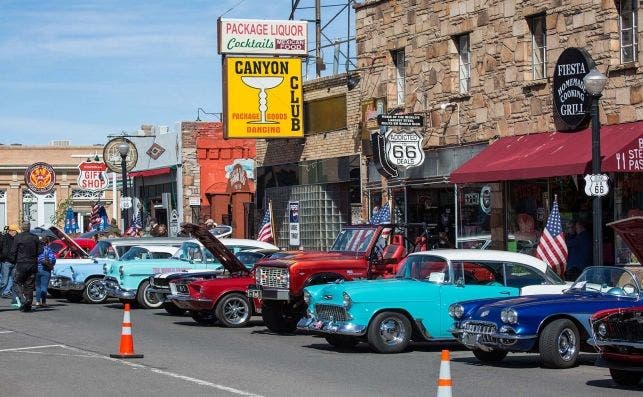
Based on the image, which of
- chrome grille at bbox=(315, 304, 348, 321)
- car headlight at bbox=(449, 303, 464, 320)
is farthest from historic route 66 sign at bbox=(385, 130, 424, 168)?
car headlight at bbox=(449, 303, 464, 320)

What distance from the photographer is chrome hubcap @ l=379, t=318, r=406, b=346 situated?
1730 centimetres

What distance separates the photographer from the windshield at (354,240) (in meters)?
20.9

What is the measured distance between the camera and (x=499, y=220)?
2816 centimetres

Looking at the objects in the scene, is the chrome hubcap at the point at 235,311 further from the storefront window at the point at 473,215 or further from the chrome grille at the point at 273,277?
the storefront window at the point at 473,215

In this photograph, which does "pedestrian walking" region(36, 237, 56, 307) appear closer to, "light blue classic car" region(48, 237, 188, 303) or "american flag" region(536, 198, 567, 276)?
"light blue classic car" region(48, 237, 188, 303)

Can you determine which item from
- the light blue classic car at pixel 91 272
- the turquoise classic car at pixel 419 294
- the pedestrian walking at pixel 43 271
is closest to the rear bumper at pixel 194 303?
the turquoise classic car at pixel 419 294

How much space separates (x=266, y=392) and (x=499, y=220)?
635 inches

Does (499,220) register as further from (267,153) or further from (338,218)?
(267,153)

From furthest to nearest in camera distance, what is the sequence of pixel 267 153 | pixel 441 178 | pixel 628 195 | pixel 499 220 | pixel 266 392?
1. pixel 267 153
2. pixel 441 178
3. pixel 499 220
4. pixel 628 195
5. pixel 266 392

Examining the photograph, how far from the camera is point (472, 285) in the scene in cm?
1767

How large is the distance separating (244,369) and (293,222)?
75.6 feet

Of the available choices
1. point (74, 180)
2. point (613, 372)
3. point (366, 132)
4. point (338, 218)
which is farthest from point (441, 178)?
point (74, 180)

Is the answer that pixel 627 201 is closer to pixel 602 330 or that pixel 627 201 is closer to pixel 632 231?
pixel 632 231

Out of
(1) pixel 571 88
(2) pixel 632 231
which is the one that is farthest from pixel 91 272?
(2) pixel 632 231
